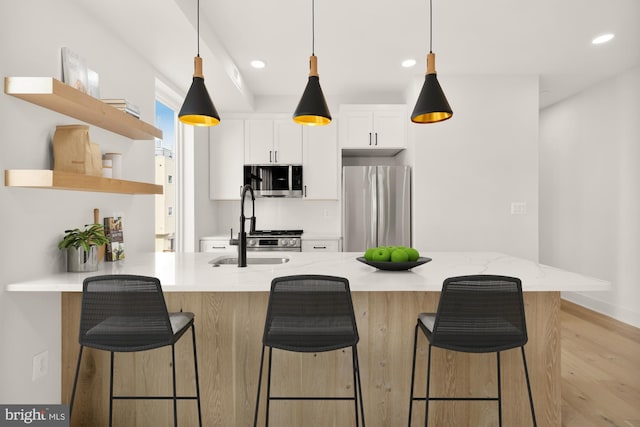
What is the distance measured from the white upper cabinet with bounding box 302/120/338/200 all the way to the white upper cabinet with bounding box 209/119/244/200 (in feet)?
2.62

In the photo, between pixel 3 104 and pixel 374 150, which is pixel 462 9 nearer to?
pixel 374 150

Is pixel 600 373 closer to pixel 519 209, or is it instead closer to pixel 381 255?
pixel 519 209

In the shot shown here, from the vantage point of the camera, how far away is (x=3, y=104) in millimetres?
1682

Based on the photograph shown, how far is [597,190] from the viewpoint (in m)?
4.41

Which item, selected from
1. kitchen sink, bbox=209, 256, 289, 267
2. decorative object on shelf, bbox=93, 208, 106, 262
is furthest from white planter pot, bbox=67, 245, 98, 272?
kitchen sink, bbox=209, 256, 289, 267

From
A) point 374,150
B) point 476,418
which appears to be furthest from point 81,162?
point 374,150

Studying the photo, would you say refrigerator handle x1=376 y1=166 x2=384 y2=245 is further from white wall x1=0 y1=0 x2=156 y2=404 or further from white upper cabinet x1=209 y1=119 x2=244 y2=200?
white wall x1=0 y1=0 x2=156 y2=404

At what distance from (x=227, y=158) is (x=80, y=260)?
2.80 metres

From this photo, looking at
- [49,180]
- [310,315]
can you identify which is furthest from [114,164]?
[310,315]

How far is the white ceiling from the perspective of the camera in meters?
2.68

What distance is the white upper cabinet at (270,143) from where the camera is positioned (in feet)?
15.0

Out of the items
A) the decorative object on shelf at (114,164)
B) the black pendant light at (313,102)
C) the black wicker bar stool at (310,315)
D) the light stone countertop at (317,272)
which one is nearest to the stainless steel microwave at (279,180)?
the light stone countertop at (317,272)

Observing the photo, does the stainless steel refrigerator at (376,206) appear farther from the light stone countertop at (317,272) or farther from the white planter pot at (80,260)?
the white planter pot at (80,260)

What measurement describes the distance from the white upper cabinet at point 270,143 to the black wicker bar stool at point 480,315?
3.29 meters
